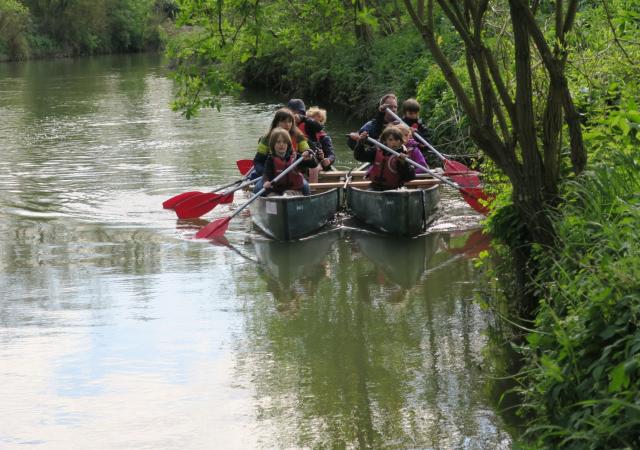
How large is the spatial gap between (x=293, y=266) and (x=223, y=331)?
2285mm

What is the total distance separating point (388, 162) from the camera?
35.5 ft

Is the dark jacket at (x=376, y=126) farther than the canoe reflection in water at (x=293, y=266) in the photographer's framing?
Yes

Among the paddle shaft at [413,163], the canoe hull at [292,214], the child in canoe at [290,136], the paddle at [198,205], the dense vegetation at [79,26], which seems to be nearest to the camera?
the canoe hull at [292,214]

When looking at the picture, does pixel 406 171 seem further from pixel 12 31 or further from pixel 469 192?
pixel 12 31

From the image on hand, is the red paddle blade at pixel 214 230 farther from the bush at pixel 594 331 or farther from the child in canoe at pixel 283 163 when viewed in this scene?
the bush at pixel 594 331

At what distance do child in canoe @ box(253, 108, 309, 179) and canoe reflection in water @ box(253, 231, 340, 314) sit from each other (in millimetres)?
951

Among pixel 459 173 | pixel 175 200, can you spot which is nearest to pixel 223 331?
pixel 459 173

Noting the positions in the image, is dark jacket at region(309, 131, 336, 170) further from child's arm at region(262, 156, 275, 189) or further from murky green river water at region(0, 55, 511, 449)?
child's arm at region(262, 156, 275, 189)

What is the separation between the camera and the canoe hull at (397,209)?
409 inches

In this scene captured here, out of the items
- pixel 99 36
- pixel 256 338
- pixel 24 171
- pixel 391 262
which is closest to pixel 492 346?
A: pixel 256 338

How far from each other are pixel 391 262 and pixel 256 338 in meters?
2.68

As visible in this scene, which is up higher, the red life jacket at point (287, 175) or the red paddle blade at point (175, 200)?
the red life jacket at point (287, 175)

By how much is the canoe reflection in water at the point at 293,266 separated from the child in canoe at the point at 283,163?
576 millimetres

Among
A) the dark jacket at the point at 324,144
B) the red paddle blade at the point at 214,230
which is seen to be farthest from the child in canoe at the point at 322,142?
the red paddle blade at the point at 214,230
